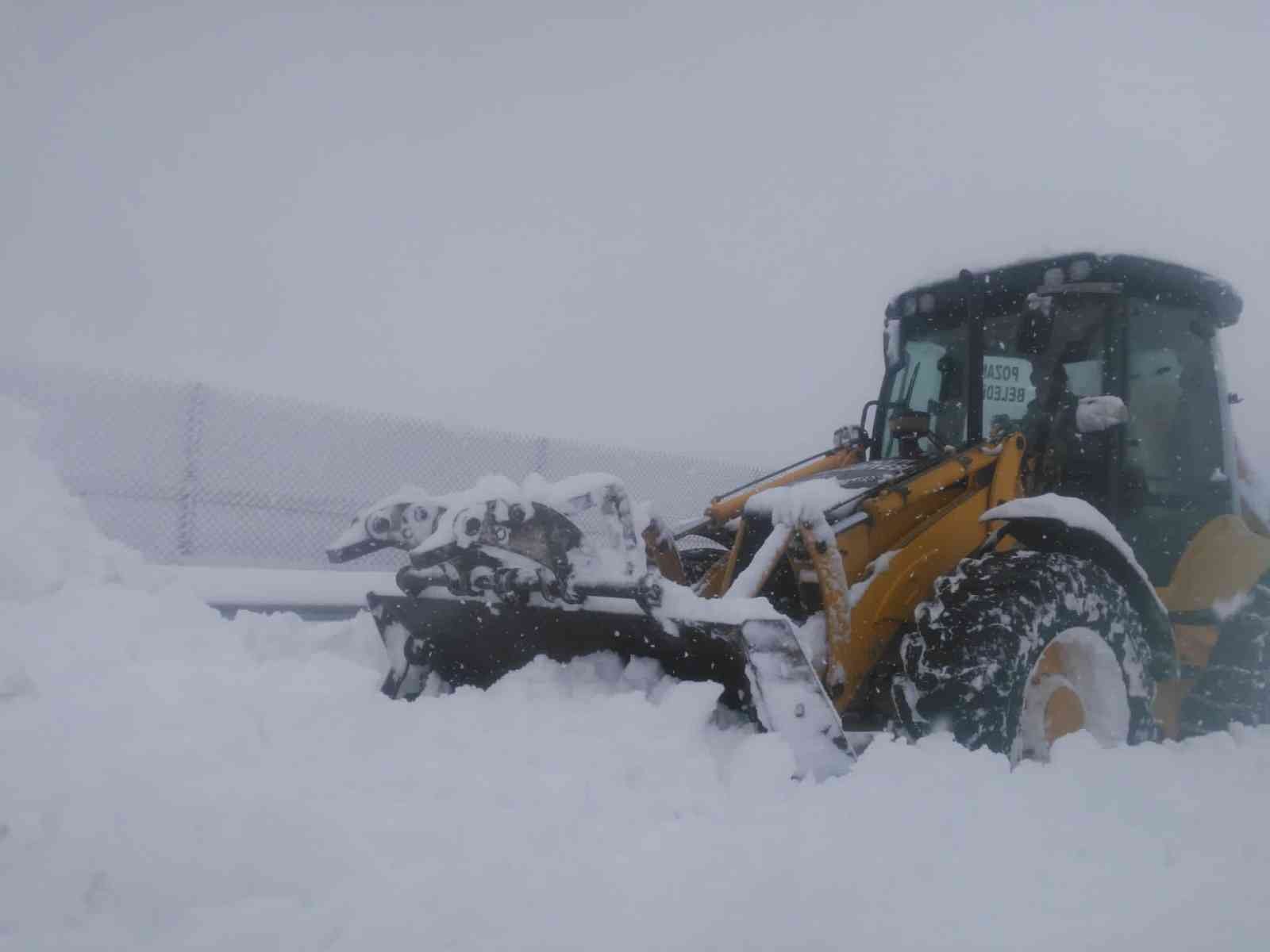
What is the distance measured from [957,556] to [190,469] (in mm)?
7769

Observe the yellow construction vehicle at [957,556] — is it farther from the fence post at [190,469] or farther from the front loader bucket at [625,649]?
the fence post at [190,469]

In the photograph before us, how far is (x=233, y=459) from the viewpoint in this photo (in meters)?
9.49

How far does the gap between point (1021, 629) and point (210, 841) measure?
2386 mm

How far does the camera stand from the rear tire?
2967mm

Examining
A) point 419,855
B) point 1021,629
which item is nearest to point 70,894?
point 419,855

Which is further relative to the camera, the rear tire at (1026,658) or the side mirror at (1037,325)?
the side mirror at (1037,325)

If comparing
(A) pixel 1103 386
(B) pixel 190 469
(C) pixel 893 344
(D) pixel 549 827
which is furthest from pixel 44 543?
(B) pixel 190 469

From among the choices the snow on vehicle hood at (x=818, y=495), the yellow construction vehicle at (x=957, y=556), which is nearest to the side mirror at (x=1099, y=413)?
the yellow construction vehicle at (x=957, y=556)

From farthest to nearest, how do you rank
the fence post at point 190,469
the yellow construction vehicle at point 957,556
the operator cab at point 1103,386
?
1. the fence post at point 190,469
2. the operator cab at point 1103,386
3. the yellow construction vehicle at point 957,556

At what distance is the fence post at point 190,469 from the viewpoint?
903 cm

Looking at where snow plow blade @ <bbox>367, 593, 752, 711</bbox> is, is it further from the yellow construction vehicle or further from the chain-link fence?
the chain-link fence

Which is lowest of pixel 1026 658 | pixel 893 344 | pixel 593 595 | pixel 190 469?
pixel 190 469

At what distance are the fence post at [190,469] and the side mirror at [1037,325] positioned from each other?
7.67m

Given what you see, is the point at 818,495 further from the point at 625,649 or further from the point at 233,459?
the point at 233,459
